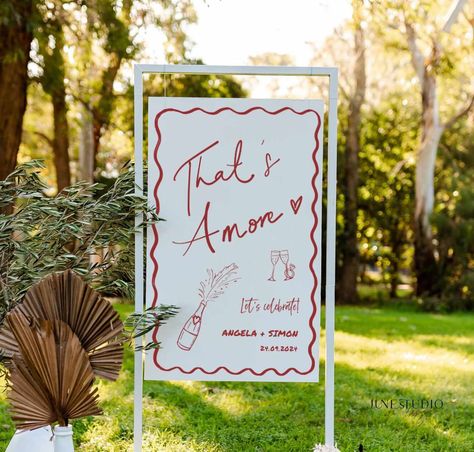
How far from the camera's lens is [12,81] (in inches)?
289

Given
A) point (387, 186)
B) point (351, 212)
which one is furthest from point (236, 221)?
point (387, 186)

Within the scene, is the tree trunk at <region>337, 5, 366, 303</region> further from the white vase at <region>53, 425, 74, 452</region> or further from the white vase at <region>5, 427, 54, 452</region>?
the white vase at <region>53, 425, 74, 452</region>

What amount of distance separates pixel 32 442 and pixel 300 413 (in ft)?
6.94

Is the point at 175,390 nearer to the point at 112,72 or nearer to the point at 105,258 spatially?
the point at 105,258

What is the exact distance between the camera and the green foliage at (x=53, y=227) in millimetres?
3389

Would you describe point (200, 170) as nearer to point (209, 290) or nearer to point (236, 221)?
point (236, 221)

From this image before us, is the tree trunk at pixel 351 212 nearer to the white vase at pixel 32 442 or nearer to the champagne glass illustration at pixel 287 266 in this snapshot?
the champagne glass illustration at pixel 287 266

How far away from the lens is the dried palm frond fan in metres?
2.97

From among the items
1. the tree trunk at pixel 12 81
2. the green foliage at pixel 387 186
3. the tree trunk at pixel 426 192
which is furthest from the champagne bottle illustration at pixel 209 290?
the green foliage at pixel 387 186

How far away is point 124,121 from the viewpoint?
16.2m

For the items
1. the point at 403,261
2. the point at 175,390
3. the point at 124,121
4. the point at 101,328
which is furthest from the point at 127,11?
the point at 403,261

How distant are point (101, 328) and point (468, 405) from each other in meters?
3.12

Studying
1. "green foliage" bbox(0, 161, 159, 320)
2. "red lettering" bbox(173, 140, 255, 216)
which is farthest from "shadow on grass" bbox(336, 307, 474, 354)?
"green foliage" bbox(0, 161, 159, 320)

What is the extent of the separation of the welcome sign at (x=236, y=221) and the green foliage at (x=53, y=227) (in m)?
0.15
